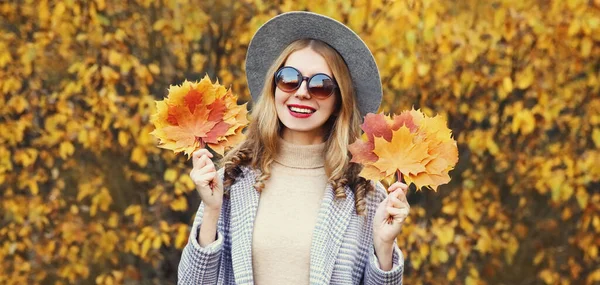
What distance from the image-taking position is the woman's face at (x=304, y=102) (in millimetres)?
2305

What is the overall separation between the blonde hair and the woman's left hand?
14cm

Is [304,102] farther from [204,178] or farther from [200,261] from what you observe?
[200,261]

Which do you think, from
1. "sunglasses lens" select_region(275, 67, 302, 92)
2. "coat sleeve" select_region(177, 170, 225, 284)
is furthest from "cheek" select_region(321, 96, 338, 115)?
"coat sleeve" select_region(177, 170, 225, 284)

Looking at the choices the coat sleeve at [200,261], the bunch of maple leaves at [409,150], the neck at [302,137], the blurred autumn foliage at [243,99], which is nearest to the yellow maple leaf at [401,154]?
the bunch of maple leaves at [409,150]

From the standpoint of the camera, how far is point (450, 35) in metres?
4.08

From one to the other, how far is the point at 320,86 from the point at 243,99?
223 centimetres

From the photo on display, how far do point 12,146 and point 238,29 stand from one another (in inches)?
58.5

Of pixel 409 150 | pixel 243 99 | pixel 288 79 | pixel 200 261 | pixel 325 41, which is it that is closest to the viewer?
pixel 409 150

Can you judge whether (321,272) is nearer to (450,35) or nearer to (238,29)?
(450,35)

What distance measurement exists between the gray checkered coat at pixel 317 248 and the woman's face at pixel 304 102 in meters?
0.20

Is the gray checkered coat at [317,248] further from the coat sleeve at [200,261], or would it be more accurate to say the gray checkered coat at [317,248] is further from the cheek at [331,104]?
the cheek at [331,104]

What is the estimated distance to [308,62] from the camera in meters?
2.34

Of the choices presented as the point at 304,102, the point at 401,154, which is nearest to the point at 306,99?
the point at 304,102

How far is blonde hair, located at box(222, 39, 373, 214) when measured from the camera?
2.35 metres
